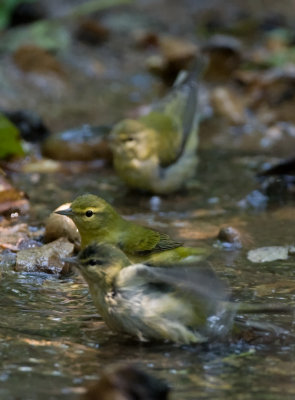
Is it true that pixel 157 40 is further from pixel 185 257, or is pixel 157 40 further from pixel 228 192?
pixel 185 257

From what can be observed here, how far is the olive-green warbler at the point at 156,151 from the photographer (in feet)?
25.4

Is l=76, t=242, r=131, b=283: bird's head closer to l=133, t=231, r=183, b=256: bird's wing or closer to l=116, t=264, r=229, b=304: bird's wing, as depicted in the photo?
l=116, t=264, r=229, b=304: bird's wing

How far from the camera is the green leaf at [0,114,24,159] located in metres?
8.15

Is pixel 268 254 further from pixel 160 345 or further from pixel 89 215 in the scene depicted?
pixel 160 345

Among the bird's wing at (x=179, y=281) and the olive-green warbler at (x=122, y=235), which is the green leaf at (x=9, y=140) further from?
the bird's wing at (x=179, y=281)

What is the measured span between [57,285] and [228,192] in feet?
10.0

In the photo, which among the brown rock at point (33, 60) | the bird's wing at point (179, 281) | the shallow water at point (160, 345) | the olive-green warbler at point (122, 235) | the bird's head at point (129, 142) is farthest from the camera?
the brown rock at point (33, 60)

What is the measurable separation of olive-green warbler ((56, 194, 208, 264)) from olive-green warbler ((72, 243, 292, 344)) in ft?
2.89

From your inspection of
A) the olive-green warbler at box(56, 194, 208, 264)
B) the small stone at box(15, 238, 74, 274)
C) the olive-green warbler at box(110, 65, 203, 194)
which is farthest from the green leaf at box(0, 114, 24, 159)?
the small stone at box(15, 238, 74, 274)

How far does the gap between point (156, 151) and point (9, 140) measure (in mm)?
1594

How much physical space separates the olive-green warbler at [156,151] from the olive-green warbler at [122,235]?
2093 millimetres

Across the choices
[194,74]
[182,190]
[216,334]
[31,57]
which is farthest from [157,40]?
[216,334]

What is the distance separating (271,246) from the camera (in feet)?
19.7

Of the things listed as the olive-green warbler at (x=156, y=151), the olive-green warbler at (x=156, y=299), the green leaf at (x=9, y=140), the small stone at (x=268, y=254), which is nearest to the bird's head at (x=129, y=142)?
the olive-green warbler at (x=156, y=151)
